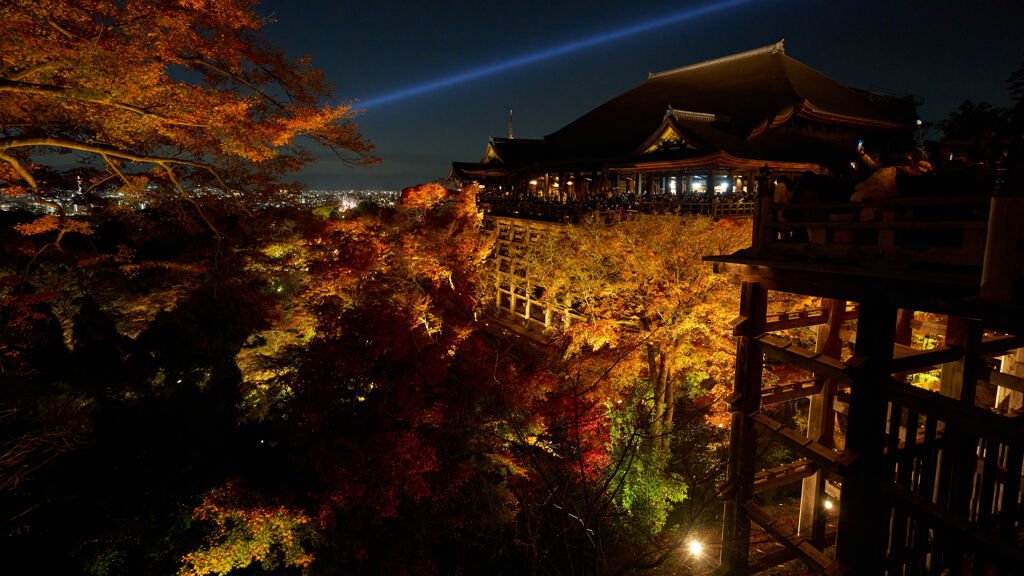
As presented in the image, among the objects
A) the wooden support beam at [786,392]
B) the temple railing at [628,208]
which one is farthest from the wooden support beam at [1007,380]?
the temple railing at [628,208]

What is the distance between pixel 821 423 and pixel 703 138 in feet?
58.6

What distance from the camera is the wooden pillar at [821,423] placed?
6.29m

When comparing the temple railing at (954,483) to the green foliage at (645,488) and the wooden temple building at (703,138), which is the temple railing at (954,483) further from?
the wooden temple building at (703,138)

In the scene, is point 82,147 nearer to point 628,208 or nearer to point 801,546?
point 801,546

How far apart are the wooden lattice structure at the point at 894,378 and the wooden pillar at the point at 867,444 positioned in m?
0.01

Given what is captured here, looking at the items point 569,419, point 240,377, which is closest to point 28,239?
point 240,377

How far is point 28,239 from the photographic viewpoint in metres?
14.5

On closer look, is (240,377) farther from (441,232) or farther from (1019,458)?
(1019,458)

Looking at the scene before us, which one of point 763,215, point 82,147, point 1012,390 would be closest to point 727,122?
point 1012,390

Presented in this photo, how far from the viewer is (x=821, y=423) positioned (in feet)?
22.9

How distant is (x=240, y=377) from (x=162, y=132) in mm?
11486

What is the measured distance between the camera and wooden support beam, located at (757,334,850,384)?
4953 millimetres

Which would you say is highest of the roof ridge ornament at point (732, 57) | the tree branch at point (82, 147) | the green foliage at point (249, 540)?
the roof ridge ornament at point (732, 57)

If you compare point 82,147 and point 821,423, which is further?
point 82,147
